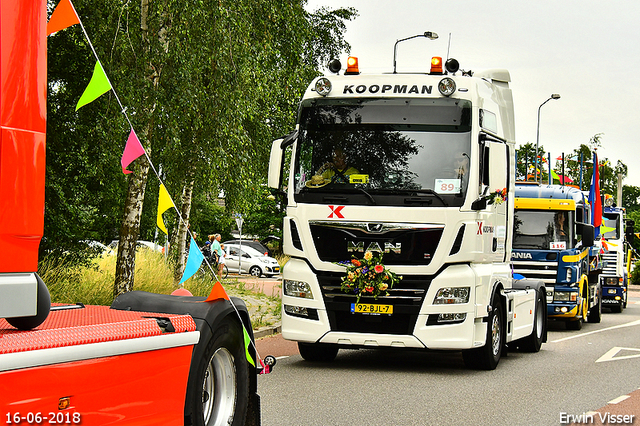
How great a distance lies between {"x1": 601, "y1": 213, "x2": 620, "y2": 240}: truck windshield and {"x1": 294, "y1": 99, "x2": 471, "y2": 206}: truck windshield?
16.3 metres

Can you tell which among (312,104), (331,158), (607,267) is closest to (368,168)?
(331,158)

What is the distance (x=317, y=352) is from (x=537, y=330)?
4.10 meters

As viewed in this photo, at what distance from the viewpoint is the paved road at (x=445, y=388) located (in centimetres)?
744

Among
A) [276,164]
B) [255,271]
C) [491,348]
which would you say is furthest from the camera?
[255,271]

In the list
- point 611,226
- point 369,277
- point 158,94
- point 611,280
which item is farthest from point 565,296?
point 611,226

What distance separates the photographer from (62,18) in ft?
13.7

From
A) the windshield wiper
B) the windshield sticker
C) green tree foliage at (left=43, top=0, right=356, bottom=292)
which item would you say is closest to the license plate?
the windshield wiper

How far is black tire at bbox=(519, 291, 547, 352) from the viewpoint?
13172mm

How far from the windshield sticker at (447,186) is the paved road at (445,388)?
2.19m

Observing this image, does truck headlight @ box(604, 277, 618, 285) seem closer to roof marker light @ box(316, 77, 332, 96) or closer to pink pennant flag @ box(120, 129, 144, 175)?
roof marker light @ box(316, 77, 332, 96)

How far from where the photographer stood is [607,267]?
79.6 feet

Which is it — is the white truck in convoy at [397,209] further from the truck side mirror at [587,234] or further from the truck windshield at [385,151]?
the truck side mirror at [587,234]

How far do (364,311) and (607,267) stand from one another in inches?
642

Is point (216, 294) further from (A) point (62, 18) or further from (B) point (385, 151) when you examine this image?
(B) point (385, 151)
